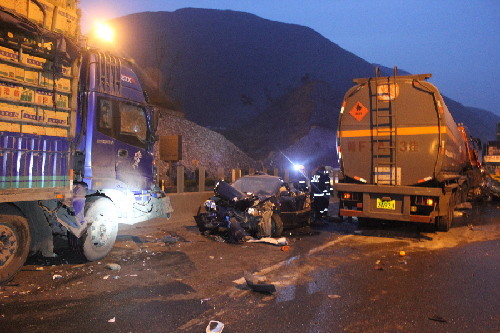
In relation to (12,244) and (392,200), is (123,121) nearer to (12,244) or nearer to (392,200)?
(12,244)

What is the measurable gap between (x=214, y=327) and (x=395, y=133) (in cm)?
717

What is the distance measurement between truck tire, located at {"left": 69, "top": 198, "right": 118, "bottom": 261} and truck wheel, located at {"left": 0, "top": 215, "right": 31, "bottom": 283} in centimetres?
106

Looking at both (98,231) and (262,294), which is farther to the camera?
(98,231)

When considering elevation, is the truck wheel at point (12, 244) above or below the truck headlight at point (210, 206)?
below

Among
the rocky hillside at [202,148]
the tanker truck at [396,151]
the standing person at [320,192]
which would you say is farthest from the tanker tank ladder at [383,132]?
the rocky hillside at [202,148]

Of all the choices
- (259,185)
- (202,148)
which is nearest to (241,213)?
(259,185)

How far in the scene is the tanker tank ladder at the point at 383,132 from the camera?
9.65 meters

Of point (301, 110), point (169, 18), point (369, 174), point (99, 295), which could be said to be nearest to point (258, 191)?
point (369, 174)

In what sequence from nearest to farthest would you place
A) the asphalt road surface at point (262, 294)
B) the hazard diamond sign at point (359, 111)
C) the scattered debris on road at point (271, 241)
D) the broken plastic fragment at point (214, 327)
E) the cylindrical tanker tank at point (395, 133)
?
1. the broken plastic fragment at point (214, 327)
2. the asphalt road surface at point (262, 294)
3. the scattered debris on road at point (271, 241)
4. the cylindrical tanker tank at point (395, 133)
5. the hazard diamond sign at point (359, 111)

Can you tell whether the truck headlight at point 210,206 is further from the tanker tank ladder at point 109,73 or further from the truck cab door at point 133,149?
the tanker tank ladder at point 109,73

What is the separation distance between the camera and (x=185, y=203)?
1178 centimetres

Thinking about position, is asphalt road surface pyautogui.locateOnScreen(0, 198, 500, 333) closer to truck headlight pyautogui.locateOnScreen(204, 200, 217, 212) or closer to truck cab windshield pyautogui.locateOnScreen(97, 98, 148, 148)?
truck headlight pyautogui.locateOnScreen(204, 200, 217, 212)

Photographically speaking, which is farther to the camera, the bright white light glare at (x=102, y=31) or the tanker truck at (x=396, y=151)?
the tanker truck at (x=396, y=151)

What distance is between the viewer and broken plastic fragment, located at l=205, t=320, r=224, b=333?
13.0 feet
